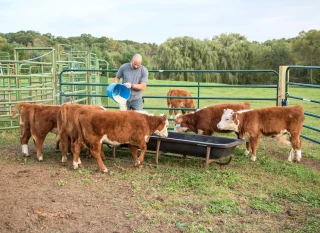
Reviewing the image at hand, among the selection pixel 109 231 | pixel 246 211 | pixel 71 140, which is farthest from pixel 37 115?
pixel 246 211

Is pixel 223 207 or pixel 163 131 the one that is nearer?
pixel 223 207

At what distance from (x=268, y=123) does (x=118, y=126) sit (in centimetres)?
289

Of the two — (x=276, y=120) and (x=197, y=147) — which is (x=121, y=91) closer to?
(x=197, y=147)

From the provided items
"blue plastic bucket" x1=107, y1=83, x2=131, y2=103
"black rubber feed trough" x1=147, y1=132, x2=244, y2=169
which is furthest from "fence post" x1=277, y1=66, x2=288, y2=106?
"blue plastic bucket" x1=107, y1=83, x2=131, y2=103

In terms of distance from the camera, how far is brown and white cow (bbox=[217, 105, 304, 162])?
23.9 ft

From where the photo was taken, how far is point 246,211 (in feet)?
15.8

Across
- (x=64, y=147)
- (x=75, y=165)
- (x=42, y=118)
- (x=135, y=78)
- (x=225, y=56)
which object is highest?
(x=225, y=56)

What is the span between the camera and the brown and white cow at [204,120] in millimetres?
8188

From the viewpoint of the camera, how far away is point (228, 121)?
748 cm

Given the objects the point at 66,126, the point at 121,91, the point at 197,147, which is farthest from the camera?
the point at 121,91

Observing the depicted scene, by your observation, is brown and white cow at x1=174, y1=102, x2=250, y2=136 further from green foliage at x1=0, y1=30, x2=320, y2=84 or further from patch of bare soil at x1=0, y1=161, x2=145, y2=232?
green foliage at x1=0, y1=30, x2=320, y2=84

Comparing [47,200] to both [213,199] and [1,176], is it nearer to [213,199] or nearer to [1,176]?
[1,176]

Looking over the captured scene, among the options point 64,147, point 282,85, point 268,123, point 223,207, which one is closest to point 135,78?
point 64,147

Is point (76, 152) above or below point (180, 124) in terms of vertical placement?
below
